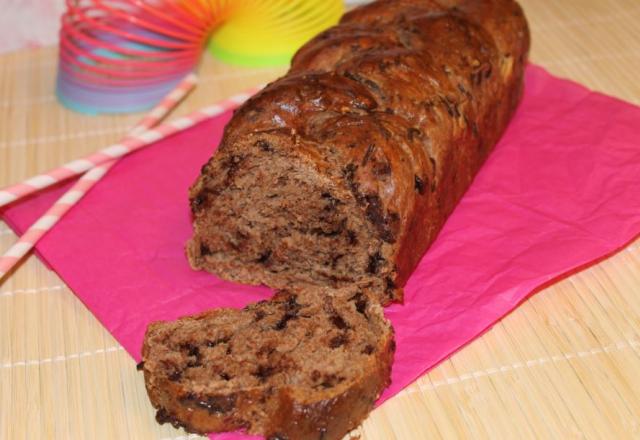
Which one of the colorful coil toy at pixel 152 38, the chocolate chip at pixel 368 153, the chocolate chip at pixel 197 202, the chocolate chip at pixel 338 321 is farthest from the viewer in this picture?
the colorful coil toy at pixel 152 38

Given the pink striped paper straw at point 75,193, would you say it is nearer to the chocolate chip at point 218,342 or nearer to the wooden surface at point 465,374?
the wooden surface at point 465,374

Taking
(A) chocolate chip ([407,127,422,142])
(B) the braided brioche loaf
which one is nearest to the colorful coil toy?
(B) the braided brioche loaf

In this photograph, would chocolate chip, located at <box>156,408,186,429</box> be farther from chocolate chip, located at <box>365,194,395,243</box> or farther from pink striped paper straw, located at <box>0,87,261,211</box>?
pink striped paper straw, located at <box>0,87,261,211</box>

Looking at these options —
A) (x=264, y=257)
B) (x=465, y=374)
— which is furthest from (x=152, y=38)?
(x=465, y=374)

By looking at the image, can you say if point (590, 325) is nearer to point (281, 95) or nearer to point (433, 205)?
point (433, 205)

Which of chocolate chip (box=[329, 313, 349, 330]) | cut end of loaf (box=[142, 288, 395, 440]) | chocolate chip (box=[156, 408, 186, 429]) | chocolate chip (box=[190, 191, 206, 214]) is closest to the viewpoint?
cut end of loaf (box=[142, 288, 395, 440])

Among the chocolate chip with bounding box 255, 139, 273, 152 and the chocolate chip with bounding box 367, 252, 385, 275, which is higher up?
the chocolate chip with bounding box 255, 139, 273, 152

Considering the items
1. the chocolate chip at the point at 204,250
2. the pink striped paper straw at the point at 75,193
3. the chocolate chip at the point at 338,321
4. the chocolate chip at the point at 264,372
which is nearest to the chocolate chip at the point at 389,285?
the chocolate chip at the point at 338,321
